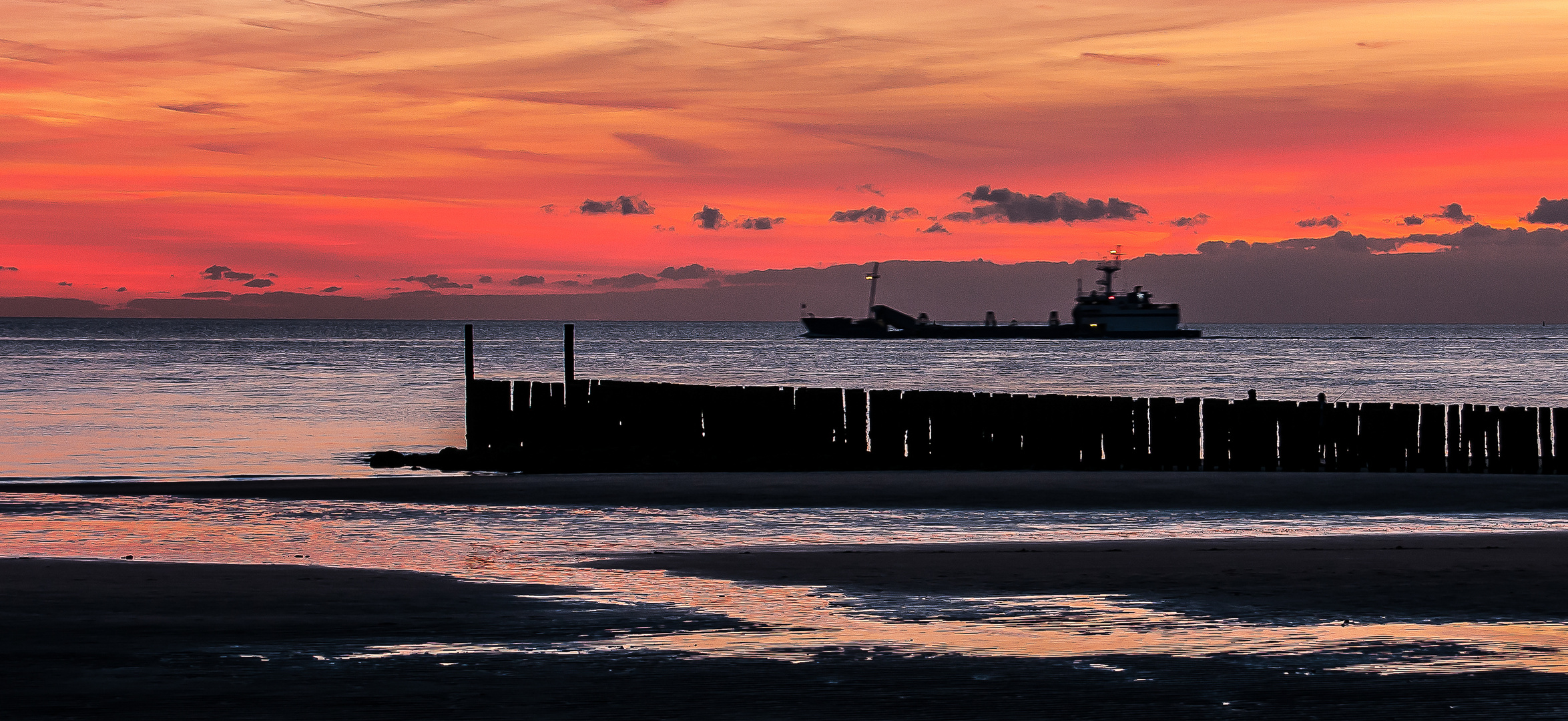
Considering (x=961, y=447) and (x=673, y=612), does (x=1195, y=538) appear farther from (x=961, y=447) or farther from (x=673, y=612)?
(x=961, y=447)

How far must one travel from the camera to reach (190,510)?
17203mm

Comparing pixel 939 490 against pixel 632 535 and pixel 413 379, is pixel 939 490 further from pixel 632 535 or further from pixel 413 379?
pixel 413 379

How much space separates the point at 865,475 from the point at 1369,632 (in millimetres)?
12933

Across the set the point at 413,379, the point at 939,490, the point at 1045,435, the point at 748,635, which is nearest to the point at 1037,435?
the point at 1045,435

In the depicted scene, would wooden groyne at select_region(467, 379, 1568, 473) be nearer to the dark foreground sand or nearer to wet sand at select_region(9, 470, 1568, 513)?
wet sand at select_region(9, 470, 1568, 513)

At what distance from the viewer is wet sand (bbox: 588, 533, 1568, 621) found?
9977mm

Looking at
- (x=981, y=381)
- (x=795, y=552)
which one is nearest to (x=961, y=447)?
(x=795, y=552)

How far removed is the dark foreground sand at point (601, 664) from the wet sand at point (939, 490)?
655cm

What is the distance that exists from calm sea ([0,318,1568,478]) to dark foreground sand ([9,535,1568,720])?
17.3 metres

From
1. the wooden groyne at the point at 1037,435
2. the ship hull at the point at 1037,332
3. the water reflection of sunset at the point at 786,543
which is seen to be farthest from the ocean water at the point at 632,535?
the ship hull at the point at 1037,332

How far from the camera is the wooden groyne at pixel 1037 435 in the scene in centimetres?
2225

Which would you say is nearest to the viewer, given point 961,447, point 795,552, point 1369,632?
point 1369,632

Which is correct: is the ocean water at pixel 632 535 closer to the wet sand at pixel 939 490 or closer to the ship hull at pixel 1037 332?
the wet sand at pixel 939 490

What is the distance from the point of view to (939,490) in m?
19.5
